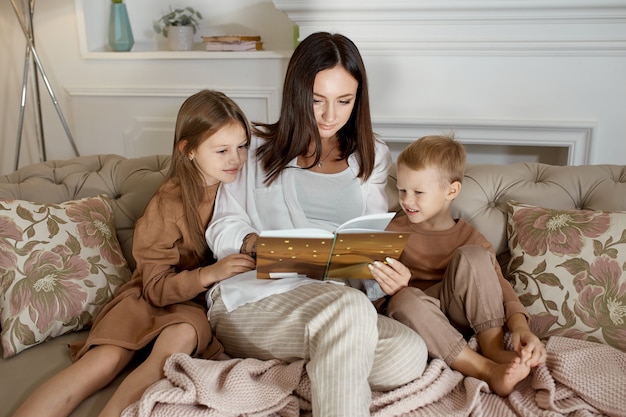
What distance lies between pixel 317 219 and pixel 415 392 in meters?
0.56

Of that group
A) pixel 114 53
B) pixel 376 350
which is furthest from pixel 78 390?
pixel 114 53

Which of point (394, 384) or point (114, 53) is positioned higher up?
point (114, 53)

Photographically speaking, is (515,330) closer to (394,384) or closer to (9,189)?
(394,384)

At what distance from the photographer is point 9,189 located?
1700 mm

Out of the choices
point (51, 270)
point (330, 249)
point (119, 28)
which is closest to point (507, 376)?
point (330, 249)

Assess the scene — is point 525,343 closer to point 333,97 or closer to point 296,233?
point 296,233

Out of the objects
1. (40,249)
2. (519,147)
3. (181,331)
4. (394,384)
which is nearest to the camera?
(394,384)

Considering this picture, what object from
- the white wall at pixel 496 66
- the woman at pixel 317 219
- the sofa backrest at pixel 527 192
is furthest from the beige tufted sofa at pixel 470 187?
the white wall at pixel 496 66

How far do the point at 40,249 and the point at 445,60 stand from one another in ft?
5.16

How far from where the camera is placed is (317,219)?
5.22 feet

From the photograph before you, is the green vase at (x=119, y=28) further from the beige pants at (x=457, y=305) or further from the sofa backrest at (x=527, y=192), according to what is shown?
the beige pants at (x=457, y=305)

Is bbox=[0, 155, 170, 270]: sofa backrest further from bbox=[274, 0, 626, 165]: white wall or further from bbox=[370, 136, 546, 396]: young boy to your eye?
bbox=[274, 0, 626, 165]: white wall

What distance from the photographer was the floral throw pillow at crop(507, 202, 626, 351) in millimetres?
1389

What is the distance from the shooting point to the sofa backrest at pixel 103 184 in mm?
1723
